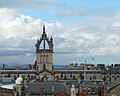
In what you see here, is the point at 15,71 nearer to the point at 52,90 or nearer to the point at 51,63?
the point at 51,63

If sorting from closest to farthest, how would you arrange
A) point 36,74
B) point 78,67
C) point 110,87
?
point 110,87
point 36,74
point 78,67

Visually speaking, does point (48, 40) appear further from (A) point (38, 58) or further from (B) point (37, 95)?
(B) point (37, 95)

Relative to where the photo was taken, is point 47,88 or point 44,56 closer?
point 47,88

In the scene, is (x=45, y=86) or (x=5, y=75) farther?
(x=5, y=75)

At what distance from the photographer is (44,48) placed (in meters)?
170

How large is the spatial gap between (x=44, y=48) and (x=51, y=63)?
6.32 metres

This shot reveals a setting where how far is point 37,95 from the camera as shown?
9494cm

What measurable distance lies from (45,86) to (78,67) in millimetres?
91358

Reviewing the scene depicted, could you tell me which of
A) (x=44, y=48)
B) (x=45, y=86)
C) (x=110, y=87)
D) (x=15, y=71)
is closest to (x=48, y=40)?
(x=44, y=48)

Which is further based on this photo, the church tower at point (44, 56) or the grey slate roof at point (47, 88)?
the church tower at point (44, 56)

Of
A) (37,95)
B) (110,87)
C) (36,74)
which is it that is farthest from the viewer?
(36,74)

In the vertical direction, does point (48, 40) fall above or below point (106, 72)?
above

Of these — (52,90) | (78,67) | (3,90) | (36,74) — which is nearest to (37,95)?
(52,90)

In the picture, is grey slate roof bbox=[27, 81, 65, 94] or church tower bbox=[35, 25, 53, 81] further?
church tower bbox=[35, 25, 53, 81]
